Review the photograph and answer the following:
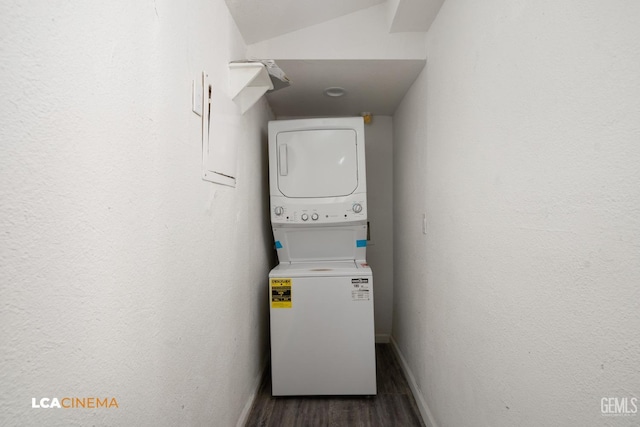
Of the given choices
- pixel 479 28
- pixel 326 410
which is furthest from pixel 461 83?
pixel 326 410

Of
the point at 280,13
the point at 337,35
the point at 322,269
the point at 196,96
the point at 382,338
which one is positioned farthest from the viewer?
the point at 382,338

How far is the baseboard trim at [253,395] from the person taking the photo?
1.74 m

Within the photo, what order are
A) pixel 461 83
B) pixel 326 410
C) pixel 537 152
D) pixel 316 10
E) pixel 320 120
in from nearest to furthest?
pixel 537 152
pixel 461 83
pixel 316 10
pixel 326 410
pixel 320 120

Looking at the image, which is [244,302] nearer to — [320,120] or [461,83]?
[320,120]

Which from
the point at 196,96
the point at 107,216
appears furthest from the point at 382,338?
the point at 107,216

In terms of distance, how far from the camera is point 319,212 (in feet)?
7.48

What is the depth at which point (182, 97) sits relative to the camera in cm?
106

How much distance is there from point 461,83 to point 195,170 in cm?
110

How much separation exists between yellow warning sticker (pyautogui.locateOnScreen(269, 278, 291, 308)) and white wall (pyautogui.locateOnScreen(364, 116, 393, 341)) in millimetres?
1184

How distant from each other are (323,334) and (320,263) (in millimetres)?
527

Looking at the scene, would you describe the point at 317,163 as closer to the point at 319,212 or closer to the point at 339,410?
the point at 319,212

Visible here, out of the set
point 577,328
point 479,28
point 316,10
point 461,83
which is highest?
point 316,10

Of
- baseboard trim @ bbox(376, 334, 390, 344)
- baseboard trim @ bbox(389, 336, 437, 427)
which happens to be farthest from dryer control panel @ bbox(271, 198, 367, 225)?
baseboard trim @ bbox(376, 334, 390, 344)

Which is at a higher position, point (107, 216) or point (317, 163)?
point (317, 163)
